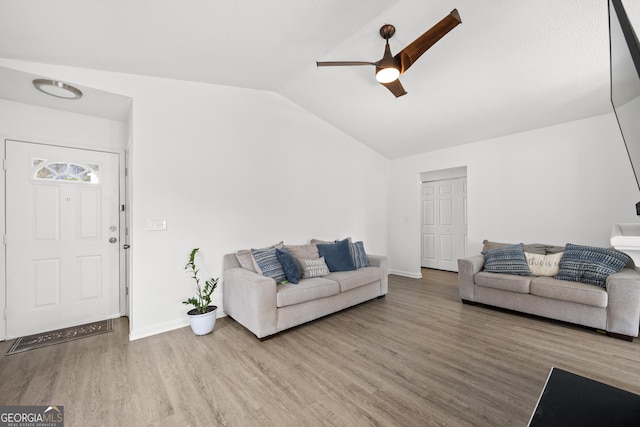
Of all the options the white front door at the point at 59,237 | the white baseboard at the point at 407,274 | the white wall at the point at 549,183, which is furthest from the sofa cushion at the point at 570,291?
the white front door at the point at 59,237

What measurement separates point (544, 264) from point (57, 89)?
Result: 5.71m

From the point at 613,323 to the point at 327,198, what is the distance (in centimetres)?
369

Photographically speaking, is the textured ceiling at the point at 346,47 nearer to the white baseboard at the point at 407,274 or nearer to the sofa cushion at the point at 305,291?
the sofa cushion at the point at 305,291

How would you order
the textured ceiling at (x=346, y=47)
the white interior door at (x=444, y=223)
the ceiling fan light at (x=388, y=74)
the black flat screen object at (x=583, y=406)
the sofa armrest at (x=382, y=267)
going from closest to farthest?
the black flat screen object at (x=583, y=406)
the textured ceiling at (x=346, y=47)
the ceiling fan light at (x=388, y=74)
the sofa armrest at (x=382, y=267)
the white interior door at (x=444, y=223)

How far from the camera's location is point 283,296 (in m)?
2.68

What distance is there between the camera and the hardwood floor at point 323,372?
5.41 feet

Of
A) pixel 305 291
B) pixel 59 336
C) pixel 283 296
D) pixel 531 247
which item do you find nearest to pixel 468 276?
pixel 531 247

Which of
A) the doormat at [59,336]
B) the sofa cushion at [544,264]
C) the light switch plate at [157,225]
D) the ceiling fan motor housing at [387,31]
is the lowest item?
the doormat at [59,336]

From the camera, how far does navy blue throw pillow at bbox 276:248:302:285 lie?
3.05 metres

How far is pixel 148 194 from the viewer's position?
9.17 ft

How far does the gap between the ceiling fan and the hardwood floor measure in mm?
2501

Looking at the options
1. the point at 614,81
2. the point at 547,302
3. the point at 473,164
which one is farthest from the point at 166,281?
the point at 473,164

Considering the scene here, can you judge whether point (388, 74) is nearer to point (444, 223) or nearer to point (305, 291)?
point (305, 291)

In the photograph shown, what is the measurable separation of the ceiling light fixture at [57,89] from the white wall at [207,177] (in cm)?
10
